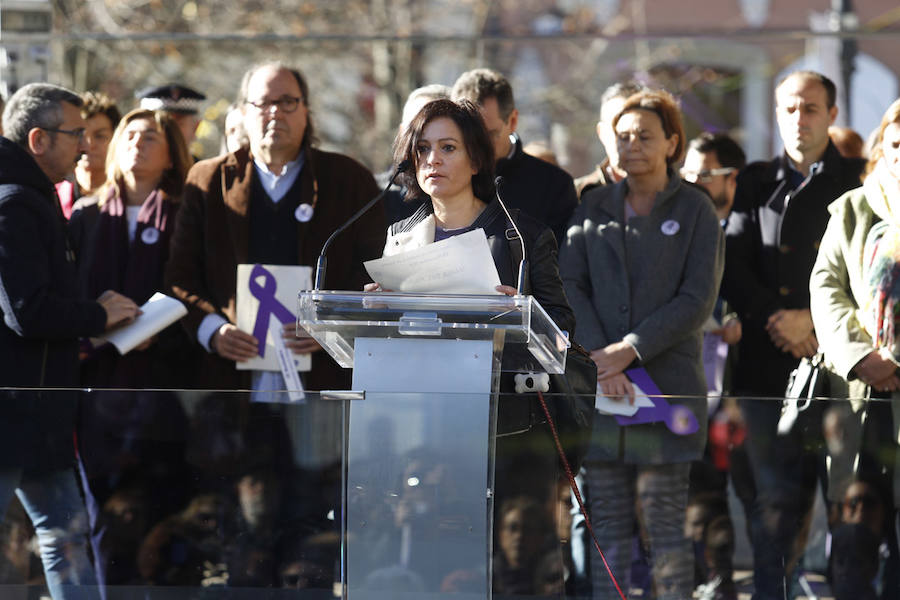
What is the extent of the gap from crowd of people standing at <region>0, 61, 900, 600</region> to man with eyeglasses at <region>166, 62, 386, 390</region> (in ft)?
0.04

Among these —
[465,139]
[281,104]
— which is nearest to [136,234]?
[281,104]

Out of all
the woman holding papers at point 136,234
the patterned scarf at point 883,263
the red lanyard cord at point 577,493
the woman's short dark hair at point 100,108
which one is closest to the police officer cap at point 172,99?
the woman's short dark hair at point 100,108

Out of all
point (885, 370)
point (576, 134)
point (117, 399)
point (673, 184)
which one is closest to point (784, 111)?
point (673, 184)

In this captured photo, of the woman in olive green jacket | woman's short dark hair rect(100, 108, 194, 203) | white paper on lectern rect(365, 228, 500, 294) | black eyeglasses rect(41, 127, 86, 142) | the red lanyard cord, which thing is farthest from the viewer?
woman's short dark hair rect(100, 108, 194, 203)

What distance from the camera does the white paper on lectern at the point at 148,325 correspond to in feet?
16.6

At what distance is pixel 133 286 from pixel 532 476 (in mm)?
2531

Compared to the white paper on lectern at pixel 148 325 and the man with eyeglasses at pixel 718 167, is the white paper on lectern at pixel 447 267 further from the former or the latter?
the man with eyeglasses at pixel 718 167

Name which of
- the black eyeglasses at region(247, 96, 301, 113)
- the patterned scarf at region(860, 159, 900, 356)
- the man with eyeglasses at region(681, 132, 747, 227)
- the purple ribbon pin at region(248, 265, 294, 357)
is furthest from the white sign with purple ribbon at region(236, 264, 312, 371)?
the man with eyeglasses at region(681, 132, 747, 227)

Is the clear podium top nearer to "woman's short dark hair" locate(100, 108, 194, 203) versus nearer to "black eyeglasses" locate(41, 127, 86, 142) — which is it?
"black eyeglasses" locate(41, 127, 86, 142)

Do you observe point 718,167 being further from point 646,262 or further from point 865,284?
point 865,284

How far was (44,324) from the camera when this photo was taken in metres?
4.79

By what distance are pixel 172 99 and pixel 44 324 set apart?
2158 mm

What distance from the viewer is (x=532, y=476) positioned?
3.79 meters

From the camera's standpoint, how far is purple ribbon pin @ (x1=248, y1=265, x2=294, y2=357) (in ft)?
17.1
